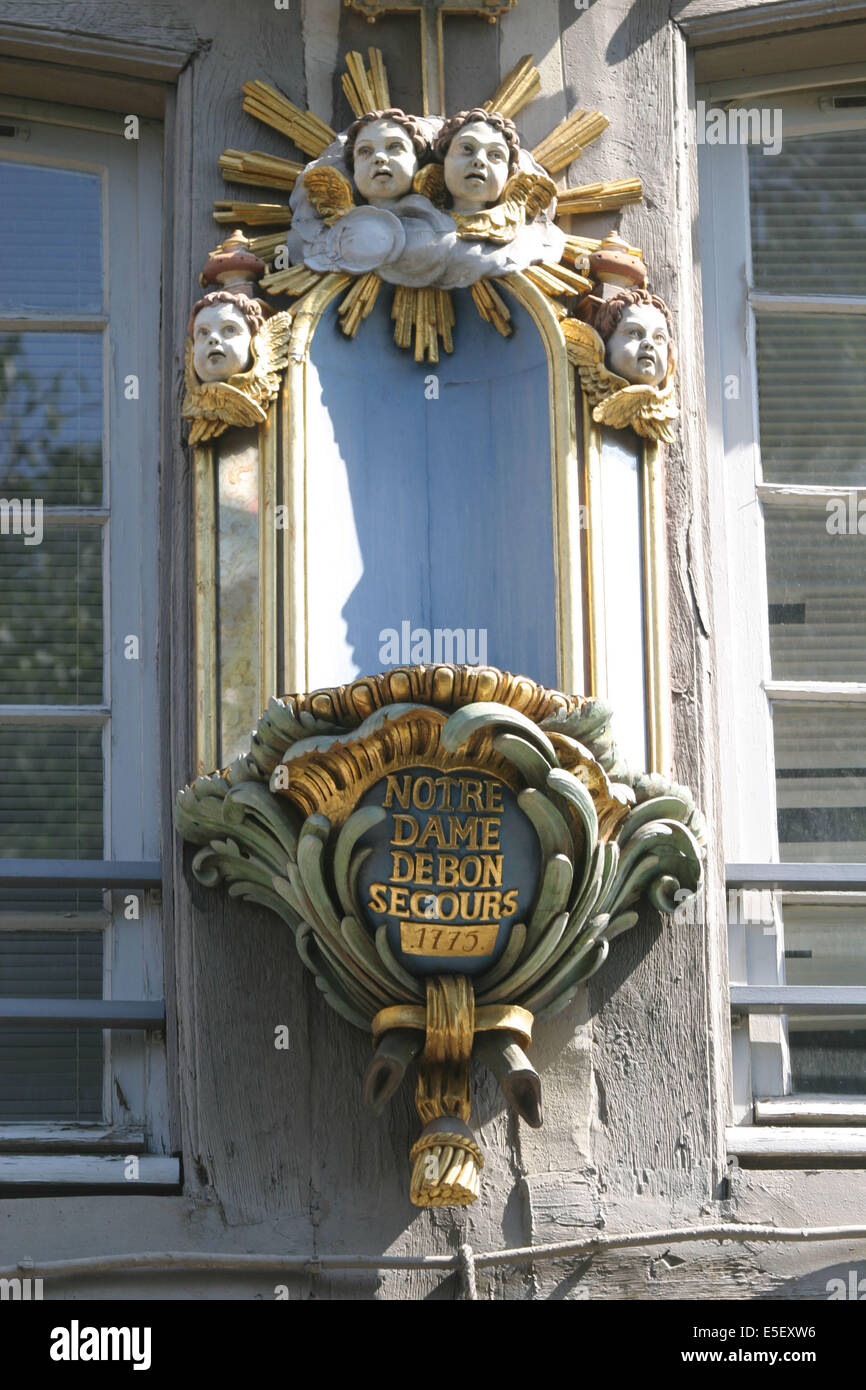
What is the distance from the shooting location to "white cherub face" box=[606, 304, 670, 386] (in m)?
5.63

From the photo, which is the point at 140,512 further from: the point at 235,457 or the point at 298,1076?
the point at 298,1076

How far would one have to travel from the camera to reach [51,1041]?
551 cm

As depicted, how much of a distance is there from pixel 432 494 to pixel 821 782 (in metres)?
1.02

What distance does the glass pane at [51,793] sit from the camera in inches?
224

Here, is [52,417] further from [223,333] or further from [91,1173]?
[91,1173]

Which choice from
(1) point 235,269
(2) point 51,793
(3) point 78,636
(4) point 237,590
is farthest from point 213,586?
(1) point 235,269

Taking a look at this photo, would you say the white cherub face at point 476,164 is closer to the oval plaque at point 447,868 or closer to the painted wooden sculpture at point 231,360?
the painted wooden sculpture at point 231,360

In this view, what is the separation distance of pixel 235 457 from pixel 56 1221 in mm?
1554

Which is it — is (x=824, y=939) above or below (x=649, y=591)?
below

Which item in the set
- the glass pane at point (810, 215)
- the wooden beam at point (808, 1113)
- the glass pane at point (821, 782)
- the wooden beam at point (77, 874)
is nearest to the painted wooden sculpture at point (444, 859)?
the wooden beam at point (77, 874)
